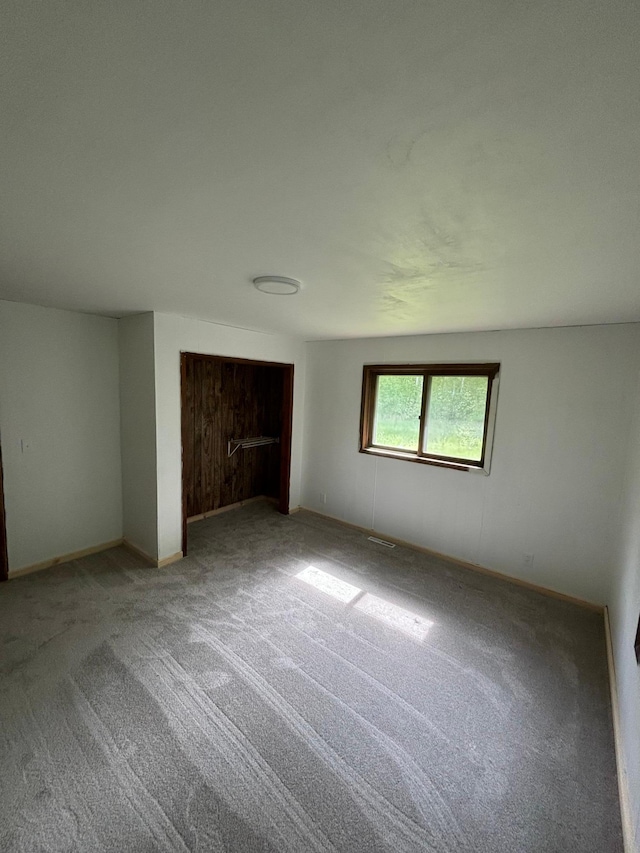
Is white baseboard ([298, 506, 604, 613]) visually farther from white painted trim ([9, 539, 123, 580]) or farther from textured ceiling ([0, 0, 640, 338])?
textured ceiling ([0, 0, 640, 338])

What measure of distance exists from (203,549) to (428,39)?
12.6ft

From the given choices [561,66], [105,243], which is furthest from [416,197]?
[105,243]

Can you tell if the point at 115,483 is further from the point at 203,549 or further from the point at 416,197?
the point at 416,197

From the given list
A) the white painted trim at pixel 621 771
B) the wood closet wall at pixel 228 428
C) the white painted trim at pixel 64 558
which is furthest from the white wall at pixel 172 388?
the white painted trim at pixel 621 771

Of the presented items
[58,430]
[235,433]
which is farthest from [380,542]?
[58,430]

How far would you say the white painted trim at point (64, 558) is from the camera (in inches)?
119

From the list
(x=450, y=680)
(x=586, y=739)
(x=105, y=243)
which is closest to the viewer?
A: (x=105, y=243)

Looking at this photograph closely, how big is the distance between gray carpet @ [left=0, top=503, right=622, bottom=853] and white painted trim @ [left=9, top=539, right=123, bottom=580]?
110mm

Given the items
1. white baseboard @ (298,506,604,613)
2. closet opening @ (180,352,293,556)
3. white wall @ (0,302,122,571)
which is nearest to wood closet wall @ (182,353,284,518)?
closet opening @ (180,352,293,556)

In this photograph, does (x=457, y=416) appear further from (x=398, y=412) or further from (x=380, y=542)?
(x=380, y=542)

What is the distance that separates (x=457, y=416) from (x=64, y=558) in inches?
156

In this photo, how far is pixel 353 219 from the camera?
119 centimetres

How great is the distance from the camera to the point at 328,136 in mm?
816

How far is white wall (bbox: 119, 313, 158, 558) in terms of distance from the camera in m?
3.11
